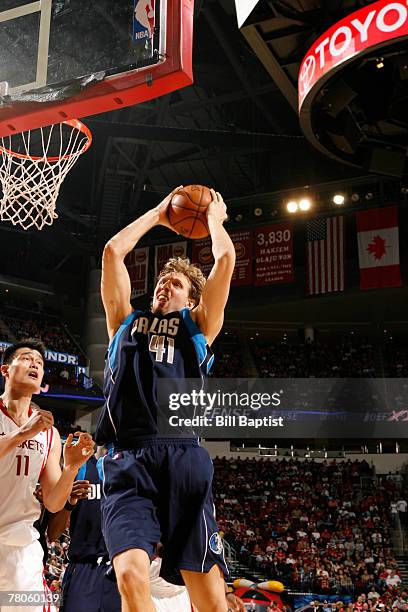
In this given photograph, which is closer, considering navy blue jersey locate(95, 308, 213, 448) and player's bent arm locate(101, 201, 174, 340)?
navy blue jersey locate(95, 308, 213, 448)

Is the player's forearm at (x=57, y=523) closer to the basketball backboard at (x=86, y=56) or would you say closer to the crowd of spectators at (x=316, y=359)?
the basketball backboard at (x=86, y=56)

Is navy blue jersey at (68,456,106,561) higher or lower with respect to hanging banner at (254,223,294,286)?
lower

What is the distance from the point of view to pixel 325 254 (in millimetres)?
16438

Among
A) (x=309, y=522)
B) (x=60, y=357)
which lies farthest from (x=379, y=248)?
(x=60, y=357)

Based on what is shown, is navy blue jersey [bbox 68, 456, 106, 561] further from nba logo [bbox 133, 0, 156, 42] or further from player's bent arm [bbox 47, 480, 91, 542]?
nba logo [bbox 133, 0, 156, 42]

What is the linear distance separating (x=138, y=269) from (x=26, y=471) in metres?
14.6

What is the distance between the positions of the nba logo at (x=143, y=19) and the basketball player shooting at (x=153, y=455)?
1.61 m

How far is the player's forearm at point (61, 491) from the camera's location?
3.44 metres

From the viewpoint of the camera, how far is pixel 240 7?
253 inches

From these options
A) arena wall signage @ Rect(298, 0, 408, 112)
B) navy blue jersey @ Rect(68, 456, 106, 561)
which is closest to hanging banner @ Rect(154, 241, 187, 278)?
arena wall signage @ Rect(298, 0, 408, 112)

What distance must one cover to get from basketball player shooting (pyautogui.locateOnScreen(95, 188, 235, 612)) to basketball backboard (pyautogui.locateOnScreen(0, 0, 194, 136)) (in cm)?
138

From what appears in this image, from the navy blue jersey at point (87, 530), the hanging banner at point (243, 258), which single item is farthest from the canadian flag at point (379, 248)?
the navy blue jersey at point (87, 530)

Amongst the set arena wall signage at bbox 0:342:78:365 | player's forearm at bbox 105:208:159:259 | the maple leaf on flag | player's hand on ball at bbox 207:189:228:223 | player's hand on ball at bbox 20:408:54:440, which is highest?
the maple leaf on flag

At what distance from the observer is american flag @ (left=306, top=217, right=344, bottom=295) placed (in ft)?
53.2
